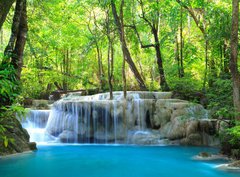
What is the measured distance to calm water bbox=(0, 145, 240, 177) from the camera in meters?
6.51

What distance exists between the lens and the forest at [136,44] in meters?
9.28

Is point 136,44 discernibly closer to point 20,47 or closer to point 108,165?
point 20,47

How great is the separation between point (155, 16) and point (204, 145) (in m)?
7.69

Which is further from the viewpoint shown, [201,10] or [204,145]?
[201,10]

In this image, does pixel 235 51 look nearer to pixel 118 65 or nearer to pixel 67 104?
pixel 67 104

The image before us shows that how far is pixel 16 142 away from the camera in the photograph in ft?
29.3

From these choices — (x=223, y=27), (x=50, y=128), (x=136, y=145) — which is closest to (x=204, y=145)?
(x=136, y=145)

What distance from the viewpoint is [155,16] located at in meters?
16.0

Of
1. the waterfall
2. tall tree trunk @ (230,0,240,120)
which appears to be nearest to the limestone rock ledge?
the waterfall

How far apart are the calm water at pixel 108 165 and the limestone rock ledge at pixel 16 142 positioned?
1.27 feet

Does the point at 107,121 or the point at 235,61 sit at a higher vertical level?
the point at 235,61

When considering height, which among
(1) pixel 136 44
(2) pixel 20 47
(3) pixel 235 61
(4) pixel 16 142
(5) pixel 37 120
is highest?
(1) pixel 136 44

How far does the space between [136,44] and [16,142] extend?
10947mm

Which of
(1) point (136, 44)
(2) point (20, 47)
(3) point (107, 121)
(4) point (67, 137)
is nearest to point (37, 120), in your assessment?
(4) point (67, 137)
